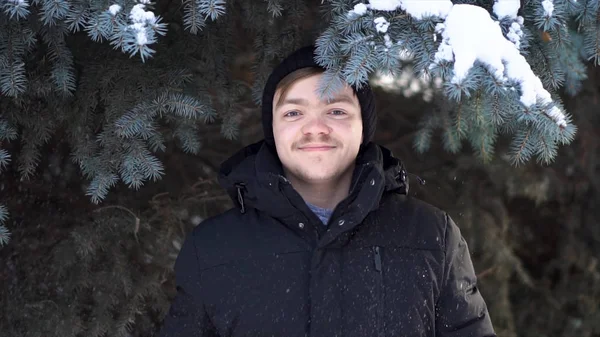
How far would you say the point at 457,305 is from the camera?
8.83ft

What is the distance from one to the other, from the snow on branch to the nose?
63cm

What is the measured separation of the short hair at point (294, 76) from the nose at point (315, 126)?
0.56 ft

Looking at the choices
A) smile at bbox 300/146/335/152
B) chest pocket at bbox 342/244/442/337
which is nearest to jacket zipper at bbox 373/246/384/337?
chest pocket at bbox 342/244/442/337

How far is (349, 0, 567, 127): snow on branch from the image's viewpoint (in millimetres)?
2074

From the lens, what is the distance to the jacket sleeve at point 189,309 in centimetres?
266

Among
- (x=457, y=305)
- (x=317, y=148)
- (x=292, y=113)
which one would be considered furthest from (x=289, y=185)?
A: (x=457, y=305)

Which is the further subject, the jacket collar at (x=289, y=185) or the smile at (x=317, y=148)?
the smile at (x=317, y=148)

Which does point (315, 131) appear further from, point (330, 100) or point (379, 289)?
point (379, 289)

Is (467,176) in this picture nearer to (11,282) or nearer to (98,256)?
(98,256)

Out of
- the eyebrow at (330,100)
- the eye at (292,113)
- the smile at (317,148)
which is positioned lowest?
the smile at (317,148)

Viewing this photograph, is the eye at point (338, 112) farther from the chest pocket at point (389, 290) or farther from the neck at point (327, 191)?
the chest pocket at point (389, 290)

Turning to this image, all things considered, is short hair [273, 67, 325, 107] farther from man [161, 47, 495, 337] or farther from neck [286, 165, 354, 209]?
neck [286, 165, 354, 209]

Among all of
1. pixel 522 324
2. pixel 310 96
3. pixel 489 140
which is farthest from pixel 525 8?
pixel 522 324

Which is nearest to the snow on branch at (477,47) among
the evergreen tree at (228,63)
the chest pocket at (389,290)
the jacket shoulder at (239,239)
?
the evergreen tree at (228,63)
